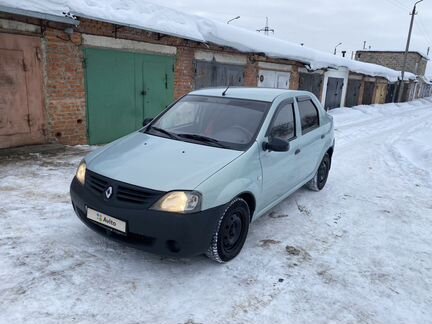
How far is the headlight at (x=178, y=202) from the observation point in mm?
2785

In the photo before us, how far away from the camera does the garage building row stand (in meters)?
6.36

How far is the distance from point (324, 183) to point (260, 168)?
276 cm

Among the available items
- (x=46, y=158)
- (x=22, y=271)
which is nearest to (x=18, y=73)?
(x=46, y=158)

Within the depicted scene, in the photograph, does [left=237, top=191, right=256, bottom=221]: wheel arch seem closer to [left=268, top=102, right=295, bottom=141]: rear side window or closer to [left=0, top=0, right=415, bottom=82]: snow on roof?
[left=268, top=102, right=295, bottom=141]: rear side window

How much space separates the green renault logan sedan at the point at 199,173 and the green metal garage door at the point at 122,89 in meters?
3.94

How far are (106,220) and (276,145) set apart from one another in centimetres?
181

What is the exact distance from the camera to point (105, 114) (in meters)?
8.02

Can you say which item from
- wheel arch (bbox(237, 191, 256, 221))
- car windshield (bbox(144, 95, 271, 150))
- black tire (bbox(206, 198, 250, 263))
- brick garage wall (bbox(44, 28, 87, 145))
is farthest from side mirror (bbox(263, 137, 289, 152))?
brick garage wall (bbox(44, 28, 87, 145))

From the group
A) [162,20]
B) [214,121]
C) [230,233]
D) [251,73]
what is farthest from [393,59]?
[230,233]

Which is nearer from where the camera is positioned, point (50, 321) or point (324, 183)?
point (50, 321)

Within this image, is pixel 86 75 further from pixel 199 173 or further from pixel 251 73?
pixel 251 73

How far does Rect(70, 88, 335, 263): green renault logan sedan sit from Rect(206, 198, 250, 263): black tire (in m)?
0.01

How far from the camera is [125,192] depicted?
9.55 ft

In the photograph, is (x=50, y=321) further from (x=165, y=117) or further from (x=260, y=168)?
(x=165, y=117)
